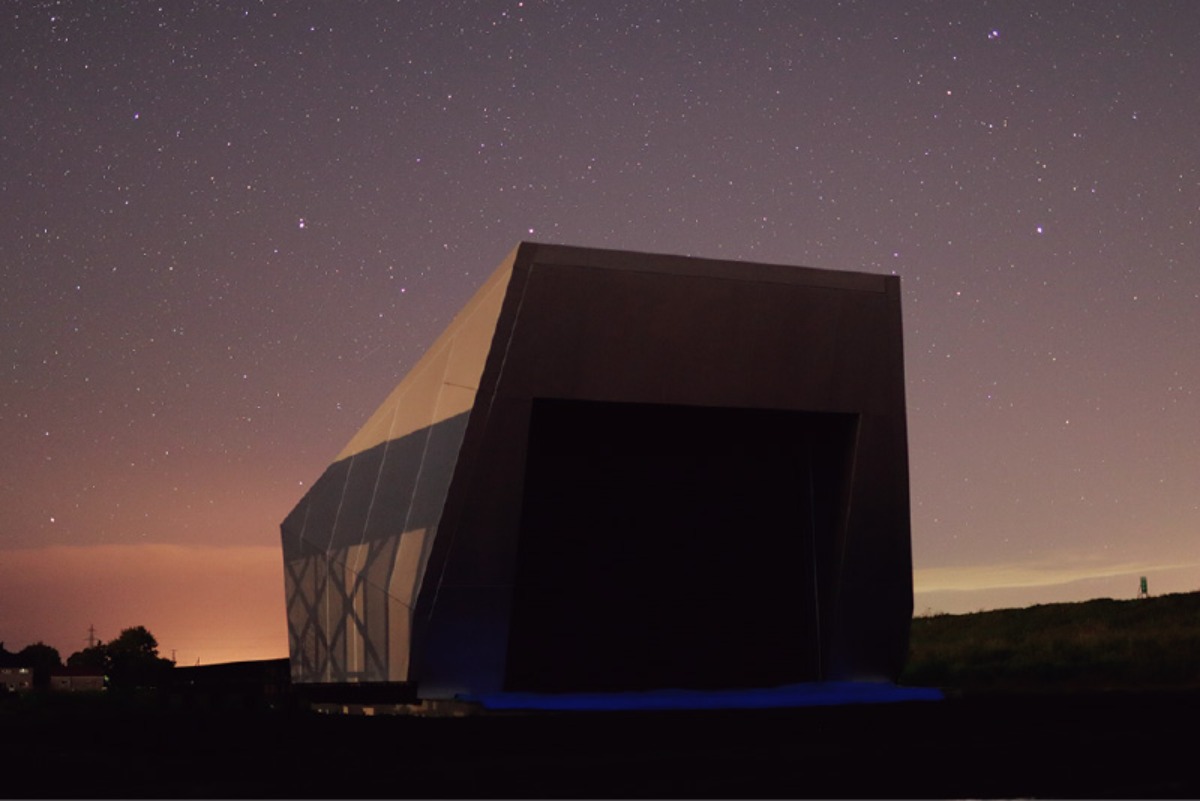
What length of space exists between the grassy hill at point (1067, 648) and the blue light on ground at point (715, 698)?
463cm

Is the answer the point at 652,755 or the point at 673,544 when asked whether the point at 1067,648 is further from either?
the point at 652,755

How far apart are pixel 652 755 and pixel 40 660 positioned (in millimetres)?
130703

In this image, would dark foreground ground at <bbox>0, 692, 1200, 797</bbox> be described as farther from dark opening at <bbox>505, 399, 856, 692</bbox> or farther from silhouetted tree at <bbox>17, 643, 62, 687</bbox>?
silhouetted tree at <bbox>17, 643, 62, 687</bbox>

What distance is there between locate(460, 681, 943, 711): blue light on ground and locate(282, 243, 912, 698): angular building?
54 cm

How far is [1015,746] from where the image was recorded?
31.5 ft

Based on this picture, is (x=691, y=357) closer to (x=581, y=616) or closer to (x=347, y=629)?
(x=581, y=616)

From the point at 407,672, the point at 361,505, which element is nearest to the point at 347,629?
the point at 361,505

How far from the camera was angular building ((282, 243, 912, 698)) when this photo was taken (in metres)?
16.2

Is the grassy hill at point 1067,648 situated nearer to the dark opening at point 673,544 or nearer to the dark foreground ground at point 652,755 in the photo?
the dark opening at point 673,544

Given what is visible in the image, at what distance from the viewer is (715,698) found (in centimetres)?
1633

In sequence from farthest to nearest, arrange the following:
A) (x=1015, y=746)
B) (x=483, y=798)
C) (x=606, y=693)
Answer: (x=606, y=693) < (x=1015, y=746) < (x=483, y=798)

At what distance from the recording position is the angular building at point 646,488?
637 inches

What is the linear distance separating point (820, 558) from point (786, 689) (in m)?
1.97

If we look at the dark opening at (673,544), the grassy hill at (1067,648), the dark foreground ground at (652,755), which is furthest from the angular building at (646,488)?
the grassy hill at (1067,648)
